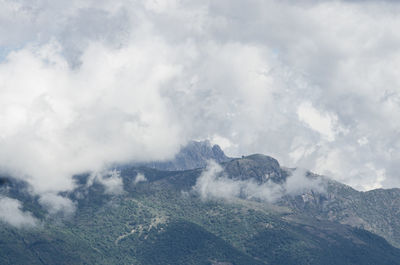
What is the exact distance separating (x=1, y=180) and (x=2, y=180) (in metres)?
0.63

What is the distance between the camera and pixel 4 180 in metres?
143

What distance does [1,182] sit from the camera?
465ft

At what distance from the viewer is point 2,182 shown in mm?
142500

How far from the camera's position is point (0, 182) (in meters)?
141

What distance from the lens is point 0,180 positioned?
140 m

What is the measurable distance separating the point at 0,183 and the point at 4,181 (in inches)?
76.1

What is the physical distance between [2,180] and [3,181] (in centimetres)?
131

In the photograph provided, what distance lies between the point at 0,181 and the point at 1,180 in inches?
15.6

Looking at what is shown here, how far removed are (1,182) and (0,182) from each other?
0.51 metres

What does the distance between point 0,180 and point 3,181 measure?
267 centimetres

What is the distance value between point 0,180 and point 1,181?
1.44m

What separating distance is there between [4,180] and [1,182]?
124 cm

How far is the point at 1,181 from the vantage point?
14138 centimetres

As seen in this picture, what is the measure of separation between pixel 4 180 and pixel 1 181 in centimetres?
164
